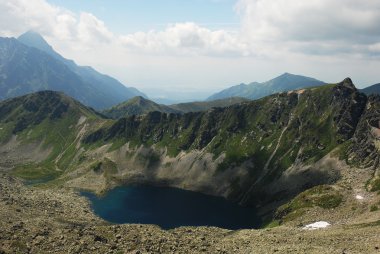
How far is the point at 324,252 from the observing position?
69938 millimetres

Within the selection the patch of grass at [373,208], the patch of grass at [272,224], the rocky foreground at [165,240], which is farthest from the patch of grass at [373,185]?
the rocky foreground at [165,240]

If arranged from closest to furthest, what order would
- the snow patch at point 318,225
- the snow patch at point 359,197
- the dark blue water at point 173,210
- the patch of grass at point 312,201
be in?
the snow patch at point 318,225, the snow patch at point 359,197, the patch of grass at point 312,201, the dark blue water at point 173,210

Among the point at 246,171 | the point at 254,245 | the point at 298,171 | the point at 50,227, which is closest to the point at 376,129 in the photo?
the point at 298,171

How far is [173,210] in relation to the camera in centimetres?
17125

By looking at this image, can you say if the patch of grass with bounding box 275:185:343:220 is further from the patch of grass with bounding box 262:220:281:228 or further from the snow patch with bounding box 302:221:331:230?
the snow patch with bounding box 302:221:331:230

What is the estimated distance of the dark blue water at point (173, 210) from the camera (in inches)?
6053

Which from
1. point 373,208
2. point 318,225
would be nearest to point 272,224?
point 318,225

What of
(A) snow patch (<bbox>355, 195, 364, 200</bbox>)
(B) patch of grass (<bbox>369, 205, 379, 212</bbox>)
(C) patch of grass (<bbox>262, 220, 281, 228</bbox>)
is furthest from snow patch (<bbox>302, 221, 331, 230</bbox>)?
(A) snow patch (<bbox>355, 195, 364, 200</bbox>)

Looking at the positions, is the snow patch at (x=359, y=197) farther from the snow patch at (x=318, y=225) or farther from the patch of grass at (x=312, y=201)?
the snow patch at (x=318, y=225)

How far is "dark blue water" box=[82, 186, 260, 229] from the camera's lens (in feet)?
504

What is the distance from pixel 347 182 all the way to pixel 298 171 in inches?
1330

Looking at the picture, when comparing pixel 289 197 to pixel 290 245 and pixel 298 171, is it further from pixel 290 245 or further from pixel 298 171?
pixel 290 245

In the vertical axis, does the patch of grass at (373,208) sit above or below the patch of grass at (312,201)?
above

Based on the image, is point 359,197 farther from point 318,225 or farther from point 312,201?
point 318,225
